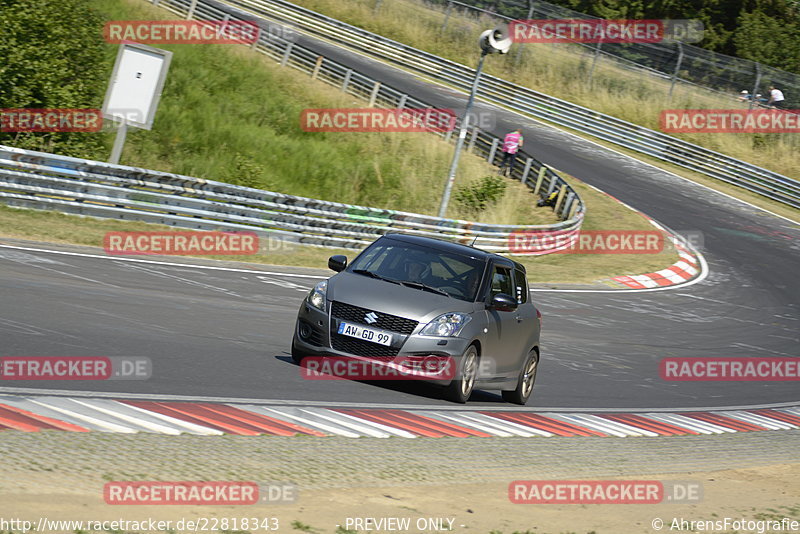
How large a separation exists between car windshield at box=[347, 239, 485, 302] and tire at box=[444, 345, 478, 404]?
62cm

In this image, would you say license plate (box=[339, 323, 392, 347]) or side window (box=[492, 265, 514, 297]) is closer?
license plate (box=[339, 323, 392, 347])

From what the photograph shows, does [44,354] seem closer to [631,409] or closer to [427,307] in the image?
[427,307]

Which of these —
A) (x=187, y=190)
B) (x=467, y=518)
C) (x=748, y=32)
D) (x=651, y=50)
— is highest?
(x=748, y=32)

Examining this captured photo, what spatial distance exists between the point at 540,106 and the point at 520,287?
3710 cm

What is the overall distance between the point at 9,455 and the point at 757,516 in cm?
553

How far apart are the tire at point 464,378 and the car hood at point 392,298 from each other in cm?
46

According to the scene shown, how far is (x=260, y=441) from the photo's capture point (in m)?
7.63

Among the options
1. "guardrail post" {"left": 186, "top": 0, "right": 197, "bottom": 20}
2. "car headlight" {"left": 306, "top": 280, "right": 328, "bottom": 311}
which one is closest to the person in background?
"guardrail post" {"left": 186, "top": 0, "right": 197, "bottom": 20}

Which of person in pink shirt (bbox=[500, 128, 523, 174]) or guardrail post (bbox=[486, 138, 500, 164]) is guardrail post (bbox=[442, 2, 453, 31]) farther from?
person in pink shirt (bbox=[500, 128, 523, 174])

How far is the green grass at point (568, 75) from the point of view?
48.6 m

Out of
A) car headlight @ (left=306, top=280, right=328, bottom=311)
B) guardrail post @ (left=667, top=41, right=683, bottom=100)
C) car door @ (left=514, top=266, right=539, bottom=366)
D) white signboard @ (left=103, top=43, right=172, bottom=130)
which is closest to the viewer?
car headlight @ (left=306, top=280, right=328, bottom=311)

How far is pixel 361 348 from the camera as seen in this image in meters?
10.2

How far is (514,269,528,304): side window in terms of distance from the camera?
39.6 feet

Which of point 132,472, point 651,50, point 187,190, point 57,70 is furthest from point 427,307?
point 651,50
